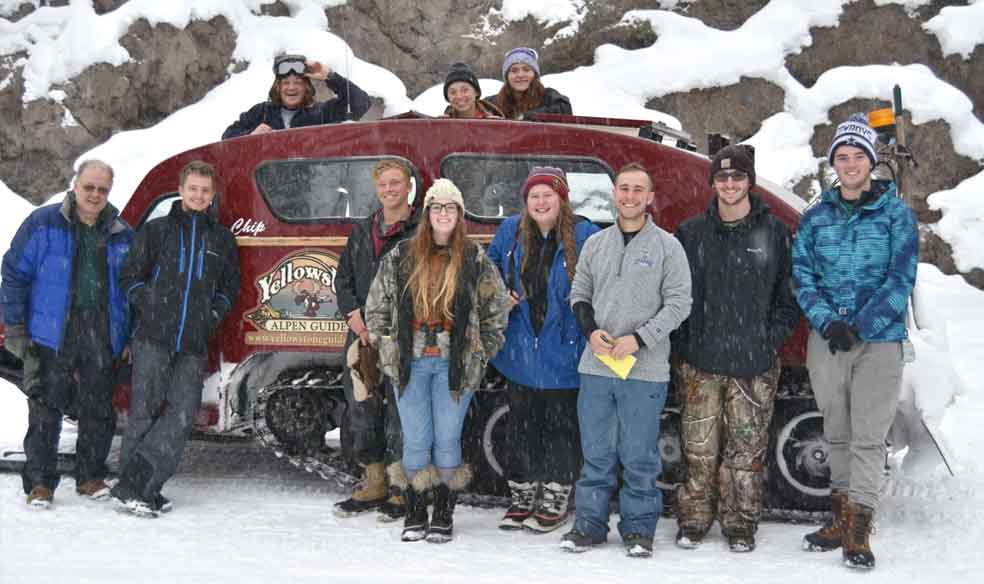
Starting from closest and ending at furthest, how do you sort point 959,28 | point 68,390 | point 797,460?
point 797,460 < point 68,390 < point 959,28

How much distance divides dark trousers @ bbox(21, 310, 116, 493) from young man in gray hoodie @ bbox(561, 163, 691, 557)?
113 inches

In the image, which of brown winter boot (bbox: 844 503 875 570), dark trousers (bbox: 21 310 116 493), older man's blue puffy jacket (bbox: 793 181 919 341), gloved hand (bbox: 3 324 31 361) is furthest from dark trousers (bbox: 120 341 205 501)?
brown winter boot (bbox: 844 503 875 570)

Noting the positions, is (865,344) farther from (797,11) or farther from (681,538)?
(797,11)

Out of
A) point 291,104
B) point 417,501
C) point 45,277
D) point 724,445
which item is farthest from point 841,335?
point 45,277

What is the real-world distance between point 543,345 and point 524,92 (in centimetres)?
247

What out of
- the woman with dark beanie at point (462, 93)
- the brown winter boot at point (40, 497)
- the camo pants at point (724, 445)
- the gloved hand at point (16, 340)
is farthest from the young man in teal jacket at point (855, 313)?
the gloved hand at point (16, 340)

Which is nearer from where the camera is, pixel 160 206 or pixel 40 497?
pixel 40 497

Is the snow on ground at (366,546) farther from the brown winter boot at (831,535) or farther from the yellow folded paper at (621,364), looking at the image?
the yellow folded paper at (621,364)

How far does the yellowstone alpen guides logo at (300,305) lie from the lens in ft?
20.1

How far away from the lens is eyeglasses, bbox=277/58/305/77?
7.11m

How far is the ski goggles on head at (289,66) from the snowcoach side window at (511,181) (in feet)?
5.41

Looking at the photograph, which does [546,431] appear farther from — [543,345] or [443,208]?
[443,208]

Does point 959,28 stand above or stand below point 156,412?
above

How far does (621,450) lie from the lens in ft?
17.2
